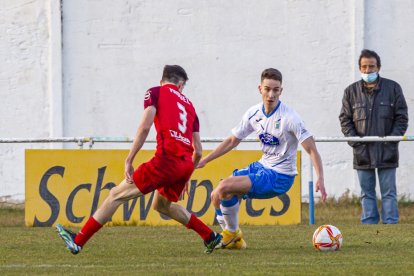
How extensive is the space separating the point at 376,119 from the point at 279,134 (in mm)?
4042

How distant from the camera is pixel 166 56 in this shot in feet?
58.0

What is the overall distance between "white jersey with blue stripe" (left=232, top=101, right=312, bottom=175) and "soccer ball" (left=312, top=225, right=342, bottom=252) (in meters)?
0.65

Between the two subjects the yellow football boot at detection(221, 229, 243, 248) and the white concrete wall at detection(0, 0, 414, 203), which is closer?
the yellow football boot at detection(221, 229, 243, 248)

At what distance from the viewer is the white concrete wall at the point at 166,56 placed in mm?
17578

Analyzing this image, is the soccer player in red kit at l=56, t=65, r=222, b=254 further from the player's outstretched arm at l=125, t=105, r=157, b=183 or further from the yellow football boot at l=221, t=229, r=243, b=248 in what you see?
the yellow football boot at l=221, t=229, r=243, b=248

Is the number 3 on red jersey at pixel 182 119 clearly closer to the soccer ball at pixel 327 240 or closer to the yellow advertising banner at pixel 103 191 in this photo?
the soccer ball at pixel 327 240

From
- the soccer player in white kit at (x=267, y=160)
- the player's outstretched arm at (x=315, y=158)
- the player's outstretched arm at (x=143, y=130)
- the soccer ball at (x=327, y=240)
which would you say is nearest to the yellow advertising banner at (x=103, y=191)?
the soccer player in white kit at (x=267, y=160)

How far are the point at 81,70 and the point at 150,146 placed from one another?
1815 millimetres

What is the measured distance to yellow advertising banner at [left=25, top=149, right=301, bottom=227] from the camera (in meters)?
14.2

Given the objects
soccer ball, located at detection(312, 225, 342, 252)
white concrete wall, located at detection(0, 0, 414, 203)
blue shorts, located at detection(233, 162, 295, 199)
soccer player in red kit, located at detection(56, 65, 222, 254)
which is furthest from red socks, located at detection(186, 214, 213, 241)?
white concrete wall, located at detection(0, 0, 414, 203)

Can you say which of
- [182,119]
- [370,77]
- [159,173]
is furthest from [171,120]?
[370,77]

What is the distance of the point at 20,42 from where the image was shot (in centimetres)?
1761

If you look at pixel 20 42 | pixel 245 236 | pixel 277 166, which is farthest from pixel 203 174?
pixel 20 42

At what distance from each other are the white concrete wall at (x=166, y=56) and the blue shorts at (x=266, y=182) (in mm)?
6937
